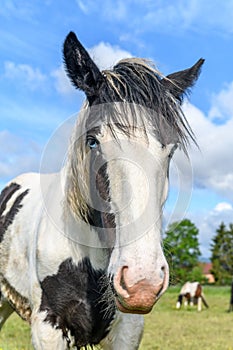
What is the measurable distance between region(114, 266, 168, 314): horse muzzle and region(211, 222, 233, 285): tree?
64.6m

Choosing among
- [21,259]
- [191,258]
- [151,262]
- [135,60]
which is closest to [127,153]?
[151,262]

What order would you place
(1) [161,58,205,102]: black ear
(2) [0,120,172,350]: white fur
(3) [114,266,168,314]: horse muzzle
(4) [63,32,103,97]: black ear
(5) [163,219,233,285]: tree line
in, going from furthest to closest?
(5) [163,219,233,285]: tree line, (1) [161,58,205,102]: black ear, (4) [63,32,103,97]: black ear, (2) [0,120,172,350]: white fur, (3) [114,266,168,314]: horse muzzle

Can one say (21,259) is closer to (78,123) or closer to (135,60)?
(78,123)

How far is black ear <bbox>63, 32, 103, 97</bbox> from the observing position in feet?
10.3

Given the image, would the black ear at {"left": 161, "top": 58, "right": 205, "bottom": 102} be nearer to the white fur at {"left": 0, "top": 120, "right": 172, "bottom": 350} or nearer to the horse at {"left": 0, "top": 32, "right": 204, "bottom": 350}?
the horse at {"left": 0, "top": 32, "right": 204, "bottom": 350}

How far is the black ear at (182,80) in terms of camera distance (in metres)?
3.42

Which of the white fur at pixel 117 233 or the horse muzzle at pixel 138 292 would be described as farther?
the white fur at pixel 117 233

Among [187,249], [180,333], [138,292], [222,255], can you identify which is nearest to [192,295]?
[180,333]

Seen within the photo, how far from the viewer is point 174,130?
3.07 metres

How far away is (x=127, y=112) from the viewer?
297cm

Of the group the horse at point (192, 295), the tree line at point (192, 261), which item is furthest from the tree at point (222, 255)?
the horse at point (192, 295)

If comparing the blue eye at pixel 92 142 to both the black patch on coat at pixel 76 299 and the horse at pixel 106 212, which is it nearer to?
the horse at pixel 106 212

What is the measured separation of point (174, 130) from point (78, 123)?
667mm

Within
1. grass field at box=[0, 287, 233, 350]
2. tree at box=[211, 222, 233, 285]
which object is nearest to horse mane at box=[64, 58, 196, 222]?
grass field at box=[0, 287, 233, 350]
